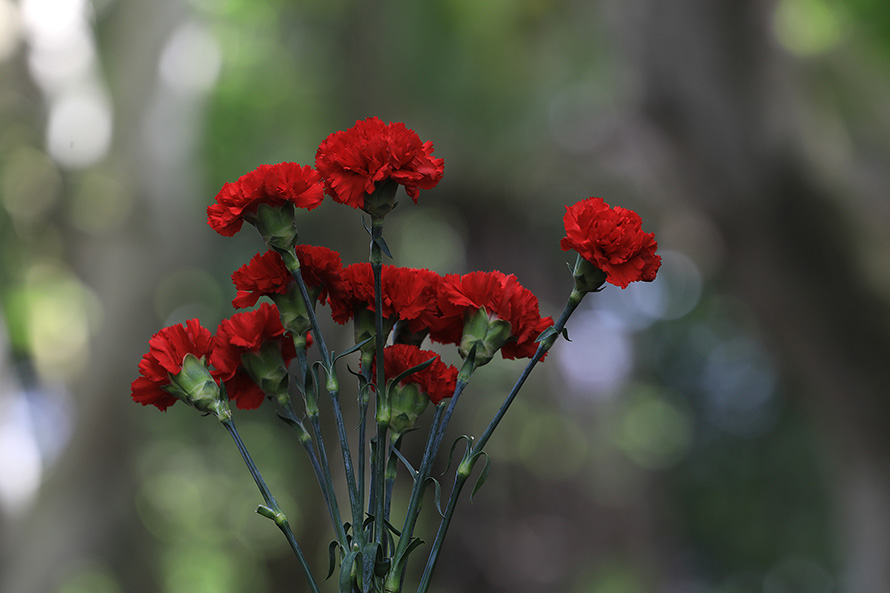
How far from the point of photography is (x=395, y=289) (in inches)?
19.7

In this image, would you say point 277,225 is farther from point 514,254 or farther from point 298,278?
point 514,254

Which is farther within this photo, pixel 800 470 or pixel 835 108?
pixel 800 470

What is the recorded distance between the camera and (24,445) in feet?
8.23

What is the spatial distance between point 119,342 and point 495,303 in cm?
238

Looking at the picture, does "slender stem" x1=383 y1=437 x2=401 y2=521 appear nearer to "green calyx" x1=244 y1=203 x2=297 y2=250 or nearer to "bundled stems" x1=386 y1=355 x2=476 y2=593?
"bundled stems" x1=386 y1=355 x2=476 y2=593

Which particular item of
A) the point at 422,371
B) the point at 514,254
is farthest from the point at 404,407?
the point at 514,254

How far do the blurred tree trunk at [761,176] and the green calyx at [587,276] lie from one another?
209 centimetres

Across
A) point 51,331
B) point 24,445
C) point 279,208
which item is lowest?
point 279,208

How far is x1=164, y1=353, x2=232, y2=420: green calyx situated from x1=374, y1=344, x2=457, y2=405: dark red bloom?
104 millimetres

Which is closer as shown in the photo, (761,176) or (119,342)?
(761,176)

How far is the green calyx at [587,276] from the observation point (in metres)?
0.49

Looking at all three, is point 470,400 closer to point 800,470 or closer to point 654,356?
point 654,356

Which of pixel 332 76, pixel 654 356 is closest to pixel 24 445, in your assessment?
pixel 332 76

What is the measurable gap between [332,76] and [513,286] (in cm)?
366
